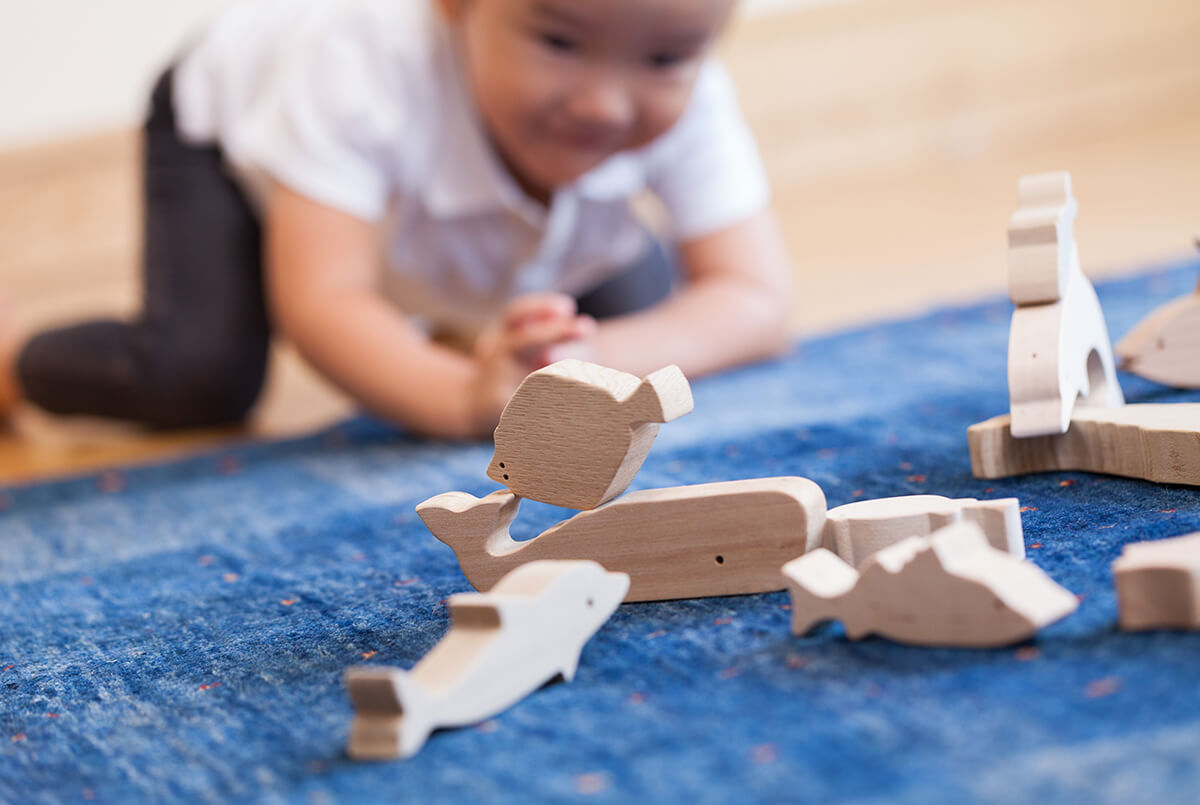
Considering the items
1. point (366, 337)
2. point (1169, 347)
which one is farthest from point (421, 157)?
point (1169, 347)

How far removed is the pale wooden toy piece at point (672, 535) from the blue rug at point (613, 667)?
11 mm

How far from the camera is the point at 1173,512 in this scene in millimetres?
498

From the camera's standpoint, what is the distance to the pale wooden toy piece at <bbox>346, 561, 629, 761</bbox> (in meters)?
0.38

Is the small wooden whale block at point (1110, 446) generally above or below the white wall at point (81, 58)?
below

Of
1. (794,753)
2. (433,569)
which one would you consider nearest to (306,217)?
(433,569)

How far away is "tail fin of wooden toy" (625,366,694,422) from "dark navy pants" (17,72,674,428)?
2.42ft

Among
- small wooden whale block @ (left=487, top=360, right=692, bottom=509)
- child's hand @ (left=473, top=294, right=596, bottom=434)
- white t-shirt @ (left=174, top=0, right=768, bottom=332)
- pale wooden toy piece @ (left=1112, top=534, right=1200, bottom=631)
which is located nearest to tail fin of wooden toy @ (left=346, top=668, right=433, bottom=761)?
small wooden whale block @ (left=487, top=360, right=692, bottom=509)

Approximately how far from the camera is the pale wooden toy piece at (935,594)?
1.27 feet

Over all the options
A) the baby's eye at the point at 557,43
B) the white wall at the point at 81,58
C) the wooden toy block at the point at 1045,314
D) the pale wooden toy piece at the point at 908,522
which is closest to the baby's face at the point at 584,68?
the baby's eye at the point at 557,43

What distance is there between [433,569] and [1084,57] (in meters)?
2.12

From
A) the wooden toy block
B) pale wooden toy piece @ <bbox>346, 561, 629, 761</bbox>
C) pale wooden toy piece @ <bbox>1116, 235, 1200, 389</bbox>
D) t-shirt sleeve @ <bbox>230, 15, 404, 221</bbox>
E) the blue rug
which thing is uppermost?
t-shirt sleeve @ <bbox>230, 15, 404, 221</bbox>

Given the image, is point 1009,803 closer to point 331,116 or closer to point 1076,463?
point 1076,463

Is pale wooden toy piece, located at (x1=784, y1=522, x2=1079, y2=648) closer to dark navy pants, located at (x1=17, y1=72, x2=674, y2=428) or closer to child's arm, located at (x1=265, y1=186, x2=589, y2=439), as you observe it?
child's arm, located at (x1=265, y1=186, x2=589, y2=439)

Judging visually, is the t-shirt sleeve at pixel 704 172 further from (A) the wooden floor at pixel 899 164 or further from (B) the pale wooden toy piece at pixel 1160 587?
(B) the pale wooden toy piece at pixel 1160 587
